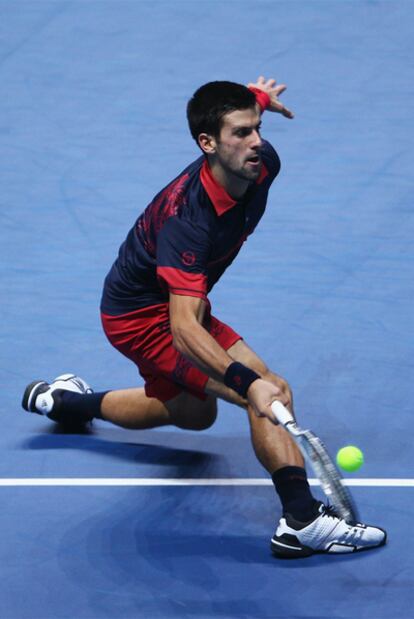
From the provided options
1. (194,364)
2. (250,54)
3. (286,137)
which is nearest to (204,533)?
(194,364)

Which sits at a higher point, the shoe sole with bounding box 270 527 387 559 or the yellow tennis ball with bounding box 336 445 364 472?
the yellow tennis ball with bounding box 336 445 364 472

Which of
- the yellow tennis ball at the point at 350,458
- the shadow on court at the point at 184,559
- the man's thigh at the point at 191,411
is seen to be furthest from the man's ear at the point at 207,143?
the shadow on court at the point at 184,559

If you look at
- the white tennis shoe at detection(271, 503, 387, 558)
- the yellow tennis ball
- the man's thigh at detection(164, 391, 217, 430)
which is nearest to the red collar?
the man's thigh at detection(164, 391, 217, 430)

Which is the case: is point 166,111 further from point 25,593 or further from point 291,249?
point 25,593

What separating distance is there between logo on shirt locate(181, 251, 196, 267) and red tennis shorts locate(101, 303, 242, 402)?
44 centimetres

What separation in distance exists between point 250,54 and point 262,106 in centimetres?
374

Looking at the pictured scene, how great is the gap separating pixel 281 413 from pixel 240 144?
49.6 inches

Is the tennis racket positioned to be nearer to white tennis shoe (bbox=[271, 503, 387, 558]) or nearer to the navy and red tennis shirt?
white tennis shoe (bbox=[271, 503, 387, 558])

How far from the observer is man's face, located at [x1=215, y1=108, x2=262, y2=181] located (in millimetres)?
5456

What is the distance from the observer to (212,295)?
7.54 m

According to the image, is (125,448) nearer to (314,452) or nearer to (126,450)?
(126,450)

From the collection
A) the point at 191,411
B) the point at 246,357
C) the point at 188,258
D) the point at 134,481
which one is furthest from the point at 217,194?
the point at 134,481

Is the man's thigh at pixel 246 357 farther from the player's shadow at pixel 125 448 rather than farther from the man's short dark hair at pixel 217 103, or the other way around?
the man's short dark hair at pixel 217 103

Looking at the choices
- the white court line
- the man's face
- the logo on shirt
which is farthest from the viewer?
A: the white court line
